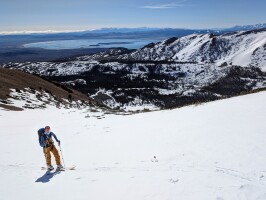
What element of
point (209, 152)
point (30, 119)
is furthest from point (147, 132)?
point (30, 119)

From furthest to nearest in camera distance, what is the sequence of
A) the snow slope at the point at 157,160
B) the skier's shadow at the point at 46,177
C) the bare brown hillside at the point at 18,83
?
the bare brown hillside at the point at 18,83, the skier's shadow at the point at 46,177, the snow slope at the point at 157,160

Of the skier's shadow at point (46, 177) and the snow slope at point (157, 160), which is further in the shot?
the skier's shadow at point (46, 177)

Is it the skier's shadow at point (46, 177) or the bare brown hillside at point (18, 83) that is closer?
the skier's shadow at point (46, 177)

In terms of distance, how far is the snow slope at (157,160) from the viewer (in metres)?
10.7

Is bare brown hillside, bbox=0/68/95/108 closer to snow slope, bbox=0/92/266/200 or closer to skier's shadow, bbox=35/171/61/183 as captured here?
snow slope, bbox=0/92/266/200

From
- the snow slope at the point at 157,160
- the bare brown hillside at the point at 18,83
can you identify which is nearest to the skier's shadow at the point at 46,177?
the snow slope at the point at 157,160

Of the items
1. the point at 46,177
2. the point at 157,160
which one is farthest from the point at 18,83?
the point at 157,160

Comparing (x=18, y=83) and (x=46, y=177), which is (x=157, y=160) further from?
(x=18, y=83)

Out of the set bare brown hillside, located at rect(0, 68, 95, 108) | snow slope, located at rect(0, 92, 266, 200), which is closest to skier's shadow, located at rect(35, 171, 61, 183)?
snow slope, located at rect(0, 92, 266, 200)

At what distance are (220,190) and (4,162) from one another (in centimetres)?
1142

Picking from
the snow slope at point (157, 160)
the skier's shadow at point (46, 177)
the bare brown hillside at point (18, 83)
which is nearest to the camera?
the snow slope at point (157, 160)

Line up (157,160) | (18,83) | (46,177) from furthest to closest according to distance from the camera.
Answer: (18,83) < (157,160) < (46,177)

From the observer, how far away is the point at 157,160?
14.4 m

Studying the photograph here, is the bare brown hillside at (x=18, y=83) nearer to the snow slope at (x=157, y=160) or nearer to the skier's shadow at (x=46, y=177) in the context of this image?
the snow slope at (x=157, y=160)
